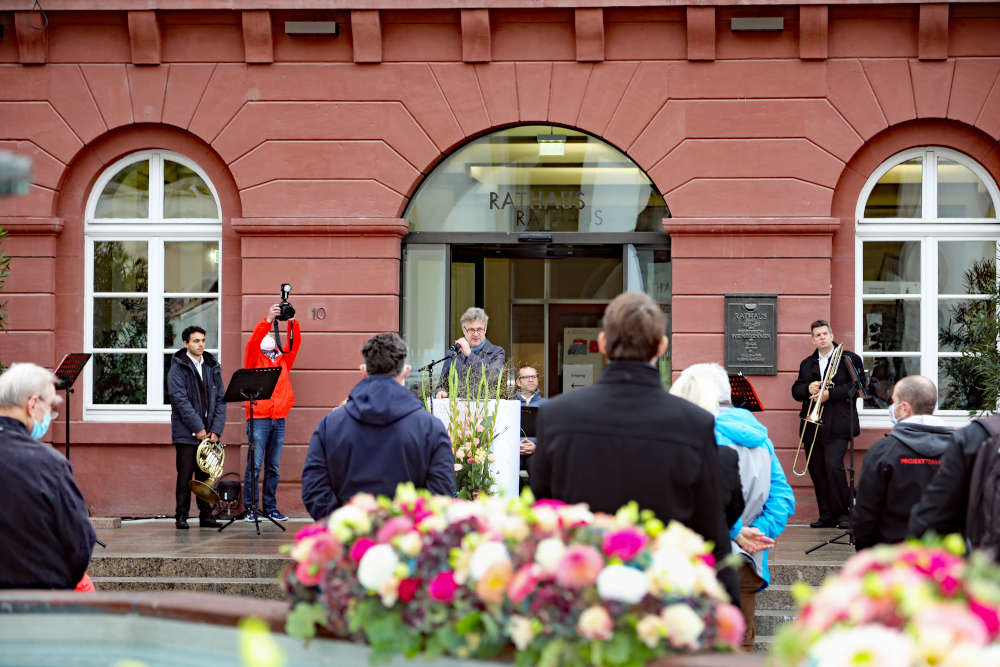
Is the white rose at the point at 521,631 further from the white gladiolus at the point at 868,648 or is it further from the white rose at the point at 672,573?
the white gladiolus at the point at 868,648

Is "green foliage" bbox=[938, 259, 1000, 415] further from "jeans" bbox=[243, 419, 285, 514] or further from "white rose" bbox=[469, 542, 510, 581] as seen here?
"white rose" bbox=[469, 542, 510, 581]

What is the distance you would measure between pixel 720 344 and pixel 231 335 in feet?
15.8

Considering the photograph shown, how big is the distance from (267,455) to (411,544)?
7.98m

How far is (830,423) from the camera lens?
34.8ft

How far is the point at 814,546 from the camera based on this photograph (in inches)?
366

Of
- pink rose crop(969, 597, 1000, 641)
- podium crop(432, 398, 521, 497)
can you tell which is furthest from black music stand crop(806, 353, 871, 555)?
pink rose crop(969, 597, 1000, 641)

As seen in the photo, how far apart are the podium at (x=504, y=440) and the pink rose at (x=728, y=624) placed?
462 centimetres

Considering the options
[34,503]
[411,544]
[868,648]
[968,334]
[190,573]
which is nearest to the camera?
[868,648]

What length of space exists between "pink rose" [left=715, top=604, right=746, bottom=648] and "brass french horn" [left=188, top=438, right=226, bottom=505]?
806cm

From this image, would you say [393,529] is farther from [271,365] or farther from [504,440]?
[271,365]

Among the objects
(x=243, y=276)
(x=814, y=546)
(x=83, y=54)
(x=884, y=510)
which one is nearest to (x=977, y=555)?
(x=884, y=510)

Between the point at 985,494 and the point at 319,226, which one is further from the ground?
the point at 319,226

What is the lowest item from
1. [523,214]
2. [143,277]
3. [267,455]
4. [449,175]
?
[267,455]

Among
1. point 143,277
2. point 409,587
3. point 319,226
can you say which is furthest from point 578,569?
point 143,277
